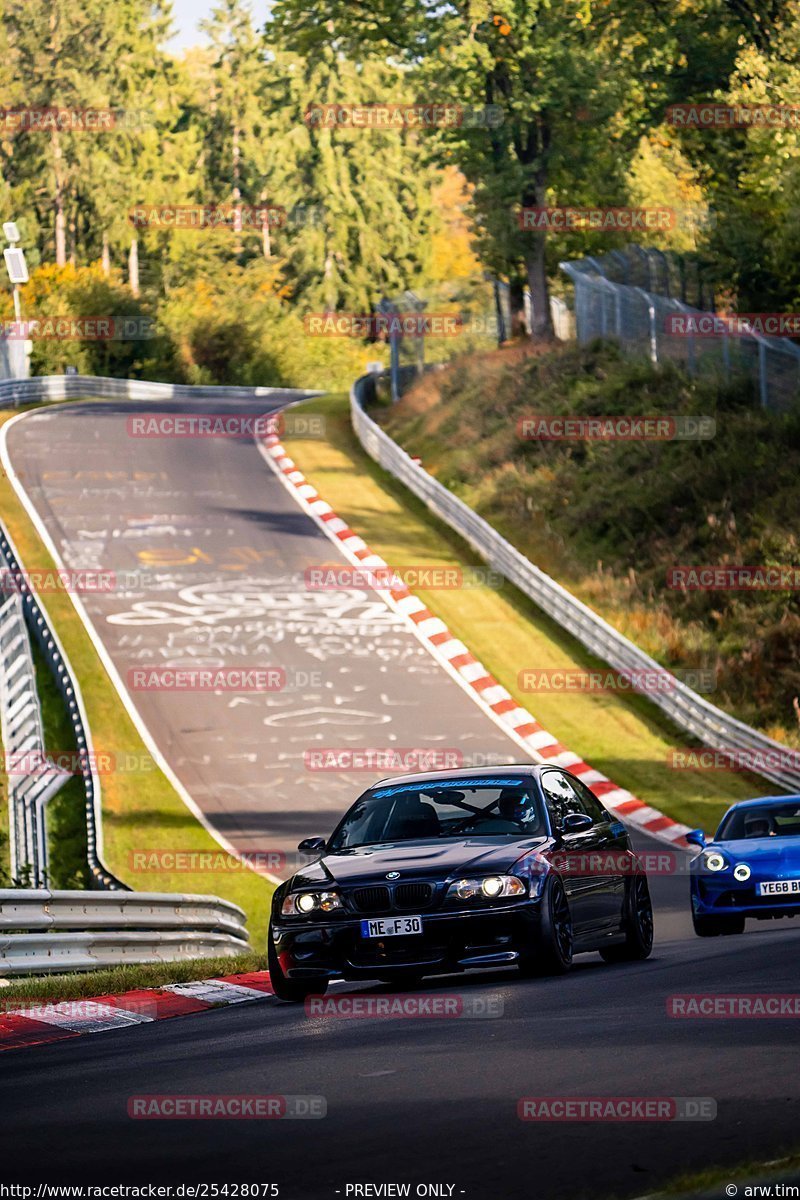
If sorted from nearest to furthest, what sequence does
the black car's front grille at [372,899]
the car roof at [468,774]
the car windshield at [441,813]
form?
1. the black car's front grille at [372,899]
2. the car windshield at [441,813]
3. the car roof at [468,774]

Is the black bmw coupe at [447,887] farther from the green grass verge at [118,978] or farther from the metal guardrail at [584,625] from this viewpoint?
the metal guardrail at [584,625]

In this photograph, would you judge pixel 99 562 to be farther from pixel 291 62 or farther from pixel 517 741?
pixel 291 62

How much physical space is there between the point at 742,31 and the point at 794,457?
21.1 meters

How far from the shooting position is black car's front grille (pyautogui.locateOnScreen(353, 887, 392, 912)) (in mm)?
10961

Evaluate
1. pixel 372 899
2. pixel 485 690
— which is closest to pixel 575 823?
pixel 372 899

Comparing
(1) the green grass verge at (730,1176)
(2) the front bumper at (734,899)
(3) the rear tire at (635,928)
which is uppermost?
(1) the green grass verge at (730,1176)

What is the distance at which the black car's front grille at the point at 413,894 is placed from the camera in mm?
10891

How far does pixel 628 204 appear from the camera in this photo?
58125mm

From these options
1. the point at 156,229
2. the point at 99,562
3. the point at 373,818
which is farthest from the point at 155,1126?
the point at 156,229

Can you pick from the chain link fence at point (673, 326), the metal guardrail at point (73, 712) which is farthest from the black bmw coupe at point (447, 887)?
the chain link fence at point (673, 326)

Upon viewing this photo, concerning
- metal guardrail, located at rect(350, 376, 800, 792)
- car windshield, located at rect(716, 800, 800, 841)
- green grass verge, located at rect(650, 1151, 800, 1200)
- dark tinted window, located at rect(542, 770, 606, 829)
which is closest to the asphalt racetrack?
green grass verge, located at rect(650, 1151, 800, 1200)

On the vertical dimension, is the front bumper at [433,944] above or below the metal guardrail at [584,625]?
above

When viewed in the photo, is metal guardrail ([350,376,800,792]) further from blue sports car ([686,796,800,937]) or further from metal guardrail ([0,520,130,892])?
blue sports car ([686,796,800,937])

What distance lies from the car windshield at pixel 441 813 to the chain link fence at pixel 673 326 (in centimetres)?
2590
